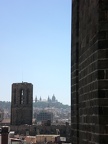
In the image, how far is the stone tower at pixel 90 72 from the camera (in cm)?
527

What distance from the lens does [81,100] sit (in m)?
6.78

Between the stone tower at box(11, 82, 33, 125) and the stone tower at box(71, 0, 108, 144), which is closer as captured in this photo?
the stone tower at box(71, 0, 108, 144)

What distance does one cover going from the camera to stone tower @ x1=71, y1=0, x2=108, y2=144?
5.27 metres

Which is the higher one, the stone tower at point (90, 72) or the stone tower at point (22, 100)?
the stone tower at point (22, 100)

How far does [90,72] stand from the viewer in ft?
19.4

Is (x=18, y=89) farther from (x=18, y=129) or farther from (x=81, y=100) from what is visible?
(x=81, y=100)

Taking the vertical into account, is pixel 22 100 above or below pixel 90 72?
above

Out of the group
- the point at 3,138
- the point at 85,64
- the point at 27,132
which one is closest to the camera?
the point at 85,64

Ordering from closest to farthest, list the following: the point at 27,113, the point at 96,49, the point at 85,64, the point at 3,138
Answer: the point at 96,49 < the point at 85,64 < the point at 3,138 < the point at 27,113

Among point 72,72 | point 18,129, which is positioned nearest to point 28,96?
point 18,129

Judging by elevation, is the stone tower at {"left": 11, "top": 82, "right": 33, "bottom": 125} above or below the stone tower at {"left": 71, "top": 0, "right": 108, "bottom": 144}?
above

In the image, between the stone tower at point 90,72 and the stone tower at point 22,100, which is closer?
the stone tower at point 90,72

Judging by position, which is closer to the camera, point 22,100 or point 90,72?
point 90,72

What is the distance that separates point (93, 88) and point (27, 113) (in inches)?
3559
